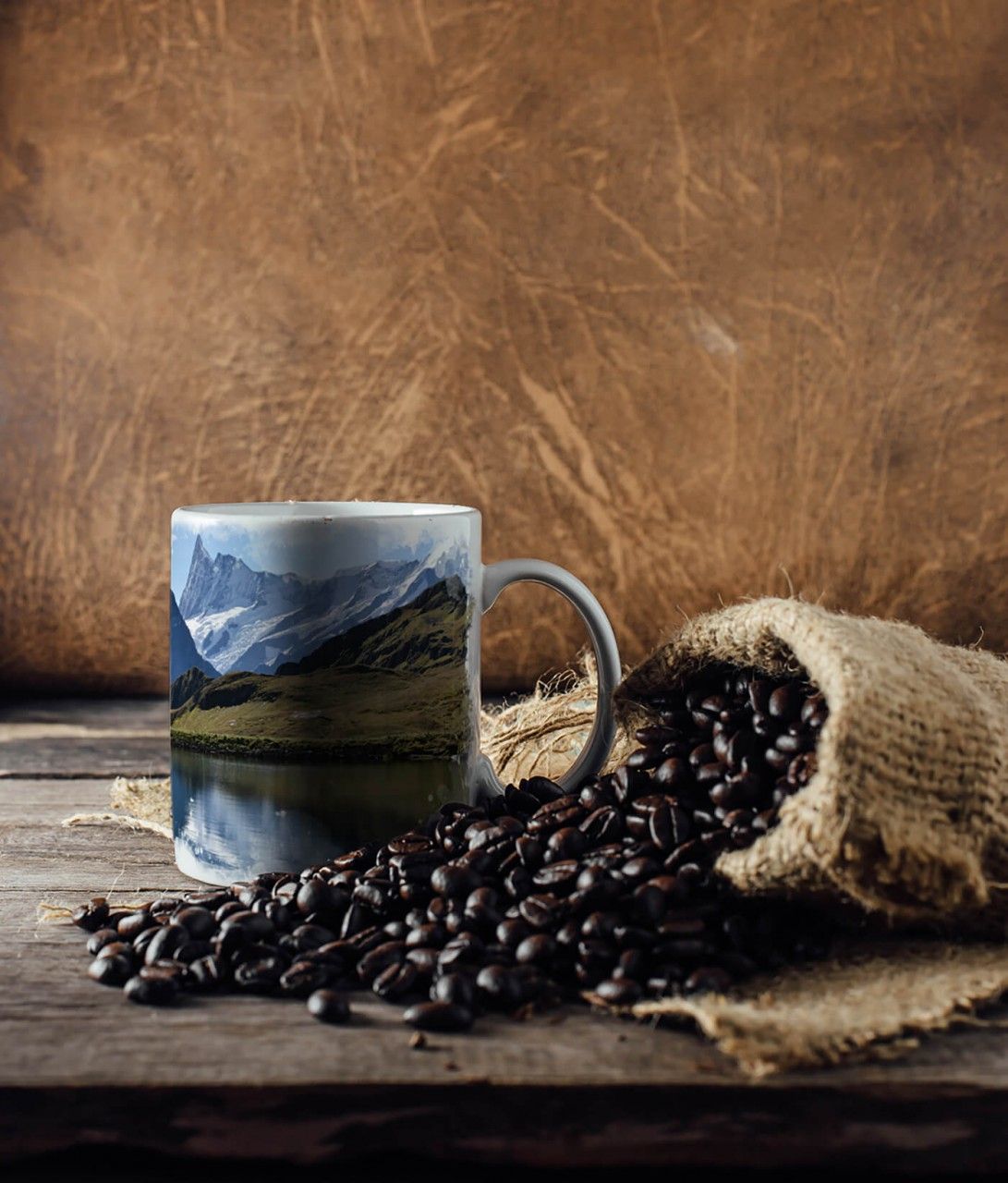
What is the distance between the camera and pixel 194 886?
799mm

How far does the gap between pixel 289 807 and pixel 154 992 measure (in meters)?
0.17

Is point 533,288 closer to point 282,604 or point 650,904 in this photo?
point 282,604

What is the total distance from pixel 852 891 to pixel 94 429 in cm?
121

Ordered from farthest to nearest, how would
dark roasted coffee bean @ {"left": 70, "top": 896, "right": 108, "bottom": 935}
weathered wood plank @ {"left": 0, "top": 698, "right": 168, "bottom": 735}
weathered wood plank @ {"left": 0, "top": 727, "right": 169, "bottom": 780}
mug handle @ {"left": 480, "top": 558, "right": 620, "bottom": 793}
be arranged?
weathered wood plank @ {"left": 0, "top": 698, "right": 168, "bottom": 735}
weathered wood plank @ {"left": 0, "top": 727, "right": 169, "bottom": 780}
mug handle @ {"left": 480, "top": 558, "right": 620, "bottom": 793}
dark roasted coffee bean @ {"left": 70, "top": 896, "right": 108, "bottom": 935}

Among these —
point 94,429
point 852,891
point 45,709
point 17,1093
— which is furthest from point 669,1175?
point 94,429

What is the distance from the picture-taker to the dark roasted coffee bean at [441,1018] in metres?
0.58

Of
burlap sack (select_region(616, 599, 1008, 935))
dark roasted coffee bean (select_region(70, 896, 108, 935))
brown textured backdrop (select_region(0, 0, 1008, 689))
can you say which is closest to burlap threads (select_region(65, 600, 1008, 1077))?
burlap sack (select_region(616, 599, 1008, 935))

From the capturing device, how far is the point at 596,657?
2.87 ft

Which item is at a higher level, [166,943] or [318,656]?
[318,656]

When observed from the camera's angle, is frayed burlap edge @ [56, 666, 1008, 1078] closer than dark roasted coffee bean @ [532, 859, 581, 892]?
Yes

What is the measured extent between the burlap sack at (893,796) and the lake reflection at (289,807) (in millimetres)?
220

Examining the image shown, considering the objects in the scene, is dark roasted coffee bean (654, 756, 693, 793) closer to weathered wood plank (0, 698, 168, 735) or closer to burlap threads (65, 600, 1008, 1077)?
burlap threads (65, 600, 1008, 1077)

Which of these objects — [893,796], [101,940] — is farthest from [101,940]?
[893,796]

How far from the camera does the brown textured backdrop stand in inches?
57.9
